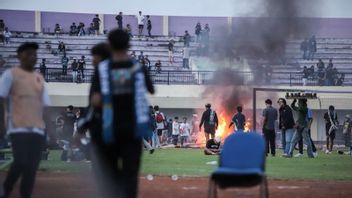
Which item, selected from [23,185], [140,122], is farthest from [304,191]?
[140,122]

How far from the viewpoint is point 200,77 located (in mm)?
39094

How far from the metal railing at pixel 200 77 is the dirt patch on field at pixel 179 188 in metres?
24.0

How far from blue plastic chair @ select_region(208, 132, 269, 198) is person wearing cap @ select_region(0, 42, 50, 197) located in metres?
1.93

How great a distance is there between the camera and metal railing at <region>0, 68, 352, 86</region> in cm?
→ 3656

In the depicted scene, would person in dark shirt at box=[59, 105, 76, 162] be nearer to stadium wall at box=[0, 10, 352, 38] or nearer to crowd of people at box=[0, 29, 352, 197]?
crowd of people at box=[0, 29, 352, 197]

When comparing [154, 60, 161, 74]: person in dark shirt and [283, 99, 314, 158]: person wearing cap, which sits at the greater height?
[154, 60, 161, 74]: person in dark shirt

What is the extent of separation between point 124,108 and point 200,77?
33.0 metres

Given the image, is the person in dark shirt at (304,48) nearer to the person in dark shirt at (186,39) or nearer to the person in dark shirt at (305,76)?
the person in dark shirt at (305,76)

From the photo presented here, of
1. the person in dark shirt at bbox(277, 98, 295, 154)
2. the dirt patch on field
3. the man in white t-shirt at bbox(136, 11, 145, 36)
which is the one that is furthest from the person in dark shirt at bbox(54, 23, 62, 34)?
the dirt patch on field

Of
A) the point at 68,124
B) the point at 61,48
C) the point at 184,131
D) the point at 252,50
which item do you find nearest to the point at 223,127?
the point at 184,131

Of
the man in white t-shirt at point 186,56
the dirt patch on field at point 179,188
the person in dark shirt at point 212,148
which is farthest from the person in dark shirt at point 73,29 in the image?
the dirt patch on field at point 179,188

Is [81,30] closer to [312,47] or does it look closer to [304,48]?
[304,48]

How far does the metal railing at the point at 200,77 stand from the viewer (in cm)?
3656

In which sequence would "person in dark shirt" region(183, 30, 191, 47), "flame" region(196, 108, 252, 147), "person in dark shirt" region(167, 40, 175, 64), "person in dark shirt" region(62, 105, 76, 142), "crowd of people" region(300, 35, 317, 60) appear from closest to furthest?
"person in dark shirt" region(62, 105, 76, 142)
"flame" region(196, 108, 252, 147)
"crowd of people" region(300, 35, 317, 60)
"person in dark shirt" region(167, 40, 175, 64)
"person in dark shirt" region(183, 30, 191, 47)
